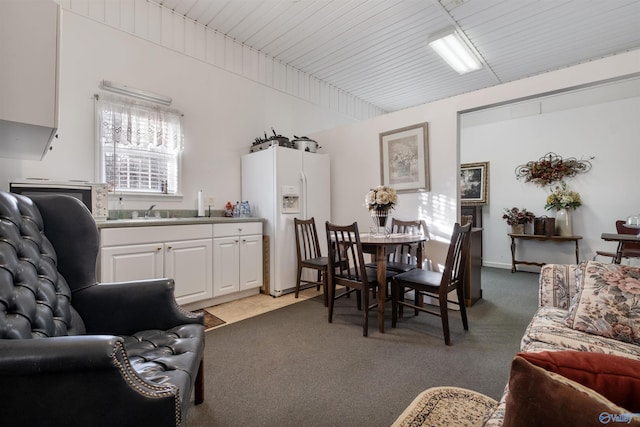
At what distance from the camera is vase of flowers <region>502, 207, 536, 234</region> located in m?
4.90

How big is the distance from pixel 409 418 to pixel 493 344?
1243 millimetres

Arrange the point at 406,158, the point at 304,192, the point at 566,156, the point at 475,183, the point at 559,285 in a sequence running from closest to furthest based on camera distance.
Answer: the point at 559,285
the point at 406,158
the point at 304,192
the point at 566,156
the point at 475,183

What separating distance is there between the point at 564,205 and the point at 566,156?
0.82 m

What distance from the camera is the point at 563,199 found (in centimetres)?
454

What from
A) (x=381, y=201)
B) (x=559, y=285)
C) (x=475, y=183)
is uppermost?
(x=475, y=183)

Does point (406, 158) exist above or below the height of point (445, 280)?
above

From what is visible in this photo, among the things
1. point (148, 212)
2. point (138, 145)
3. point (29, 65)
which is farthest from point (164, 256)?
point (29, 65)

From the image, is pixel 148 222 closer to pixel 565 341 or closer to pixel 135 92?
pixel 135 92

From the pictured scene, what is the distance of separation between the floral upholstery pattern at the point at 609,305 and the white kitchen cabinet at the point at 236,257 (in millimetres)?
2891

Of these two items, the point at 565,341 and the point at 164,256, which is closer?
the point at 565,341

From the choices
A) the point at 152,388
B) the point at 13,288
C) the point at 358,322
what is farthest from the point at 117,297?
the point at 358,322

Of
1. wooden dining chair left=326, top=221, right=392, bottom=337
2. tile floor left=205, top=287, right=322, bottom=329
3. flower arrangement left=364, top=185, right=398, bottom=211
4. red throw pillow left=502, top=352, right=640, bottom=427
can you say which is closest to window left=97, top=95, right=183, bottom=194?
tile floor left=205, top=287, right=322, bottom=329

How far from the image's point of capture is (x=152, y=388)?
860mm

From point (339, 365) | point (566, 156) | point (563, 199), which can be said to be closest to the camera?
point (339, 365)
